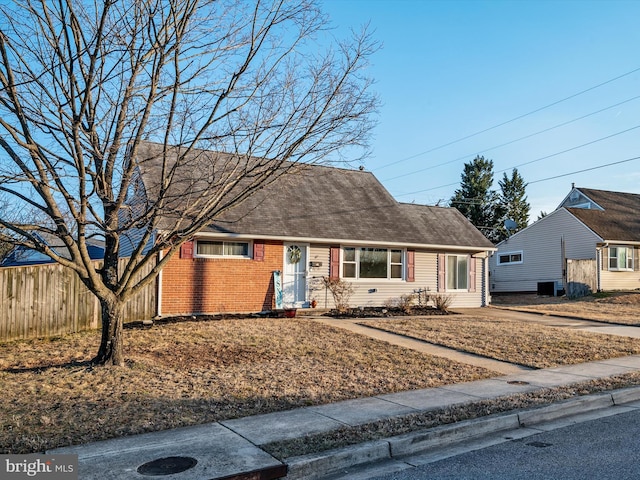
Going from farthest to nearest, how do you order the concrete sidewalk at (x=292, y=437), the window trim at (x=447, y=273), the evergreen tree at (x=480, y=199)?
the evergreen tree at (x=480, y=199)
the window trim at (x=447, y=273)
the concrete sidewalk at (x=292, y=437)

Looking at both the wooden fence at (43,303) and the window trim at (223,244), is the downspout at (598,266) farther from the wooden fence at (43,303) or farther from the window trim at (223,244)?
the wooden fence at (43,303)

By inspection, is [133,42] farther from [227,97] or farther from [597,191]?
[597,191]

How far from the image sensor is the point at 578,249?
97.5ft

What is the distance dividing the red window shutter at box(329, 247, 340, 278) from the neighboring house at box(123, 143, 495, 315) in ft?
0.11

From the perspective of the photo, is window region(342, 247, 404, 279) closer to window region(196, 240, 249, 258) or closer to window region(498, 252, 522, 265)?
window region(196, 240, 249, 258)

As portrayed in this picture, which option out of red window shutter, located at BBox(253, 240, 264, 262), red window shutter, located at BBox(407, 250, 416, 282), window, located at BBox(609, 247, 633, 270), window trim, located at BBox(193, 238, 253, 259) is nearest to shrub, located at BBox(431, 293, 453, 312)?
red window shutter, located at BBox(407, 250, 416, 282)

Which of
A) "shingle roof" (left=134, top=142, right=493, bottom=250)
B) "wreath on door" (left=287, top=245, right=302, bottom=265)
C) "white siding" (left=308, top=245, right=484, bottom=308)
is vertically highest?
"shingle roof" (left=134, top=142, right=493, bottom=250)

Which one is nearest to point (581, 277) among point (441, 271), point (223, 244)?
point (441, 271)

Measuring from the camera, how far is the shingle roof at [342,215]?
1648 centimetres

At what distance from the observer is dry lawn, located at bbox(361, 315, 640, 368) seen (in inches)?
420

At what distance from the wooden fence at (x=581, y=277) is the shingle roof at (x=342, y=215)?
335 inches

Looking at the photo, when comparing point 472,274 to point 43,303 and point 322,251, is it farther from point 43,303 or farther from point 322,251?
point 43,303

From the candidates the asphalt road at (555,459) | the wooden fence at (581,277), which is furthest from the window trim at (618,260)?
the asphalt road at (555,459)

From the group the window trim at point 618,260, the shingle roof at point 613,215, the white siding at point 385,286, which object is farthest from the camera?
the shingle roof at point 613,215
